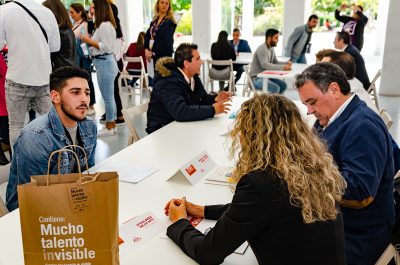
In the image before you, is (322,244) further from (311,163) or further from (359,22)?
(359,22)

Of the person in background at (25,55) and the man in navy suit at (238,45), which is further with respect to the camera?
the man in navy suit at (238,45)

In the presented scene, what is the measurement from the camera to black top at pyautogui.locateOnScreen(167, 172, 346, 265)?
1.25 m

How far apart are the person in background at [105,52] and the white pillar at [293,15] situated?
4.35 metres

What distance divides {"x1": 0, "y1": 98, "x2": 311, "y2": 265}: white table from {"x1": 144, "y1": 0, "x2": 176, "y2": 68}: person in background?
2386mm

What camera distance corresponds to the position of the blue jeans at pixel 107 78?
506 cm

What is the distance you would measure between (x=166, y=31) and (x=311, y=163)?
4.37m

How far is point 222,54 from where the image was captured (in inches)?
274

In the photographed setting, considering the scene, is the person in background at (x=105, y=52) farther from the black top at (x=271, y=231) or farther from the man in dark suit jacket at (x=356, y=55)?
the black top at (x=271, y=231)

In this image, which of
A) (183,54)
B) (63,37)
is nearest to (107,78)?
(63,37)

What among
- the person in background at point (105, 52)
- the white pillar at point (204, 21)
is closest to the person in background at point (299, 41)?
the white pillar at point (204, 21)

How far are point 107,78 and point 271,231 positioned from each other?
4.15m

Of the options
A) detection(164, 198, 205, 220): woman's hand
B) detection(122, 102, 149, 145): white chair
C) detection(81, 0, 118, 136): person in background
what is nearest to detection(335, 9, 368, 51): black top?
detection(81, 0, 118, 136): person in background

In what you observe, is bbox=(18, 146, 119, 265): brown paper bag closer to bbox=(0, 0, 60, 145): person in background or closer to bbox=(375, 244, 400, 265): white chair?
bbox=(375, 244, 400, 265): white chair

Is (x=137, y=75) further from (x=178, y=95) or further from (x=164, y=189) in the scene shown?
(x=164, y=189)
